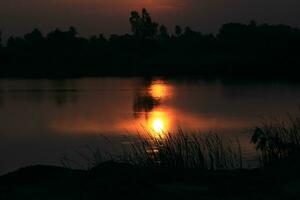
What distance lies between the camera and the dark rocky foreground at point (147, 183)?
7.04 meters

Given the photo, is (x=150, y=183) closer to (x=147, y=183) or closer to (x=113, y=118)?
(x=147, y=183)

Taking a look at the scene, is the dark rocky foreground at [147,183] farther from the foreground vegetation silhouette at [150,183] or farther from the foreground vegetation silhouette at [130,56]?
the foreground vegetation silhouette at [130,56]

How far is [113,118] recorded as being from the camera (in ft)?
111

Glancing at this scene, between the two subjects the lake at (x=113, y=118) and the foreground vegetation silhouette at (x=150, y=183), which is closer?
the foreground vegetation silhouette at (x=150, y=183)

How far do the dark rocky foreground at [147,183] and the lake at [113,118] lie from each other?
26.5 feet

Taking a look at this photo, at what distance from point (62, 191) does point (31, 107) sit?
35979 millimetres

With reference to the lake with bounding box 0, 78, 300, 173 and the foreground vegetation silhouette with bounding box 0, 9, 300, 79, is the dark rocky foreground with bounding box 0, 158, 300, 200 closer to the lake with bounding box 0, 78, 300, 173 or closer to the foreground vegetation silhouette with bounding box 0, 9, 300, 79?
the lake with bounding box 0, 78, 300, 173

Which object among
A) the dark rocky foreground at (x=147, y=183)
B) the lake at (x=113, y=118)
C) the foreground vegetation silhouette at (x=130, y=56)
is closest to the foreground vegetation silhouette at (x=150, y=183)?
the dark rocky foreground at (x=147, y=183)

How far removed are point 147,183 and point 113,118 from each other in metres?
26.5

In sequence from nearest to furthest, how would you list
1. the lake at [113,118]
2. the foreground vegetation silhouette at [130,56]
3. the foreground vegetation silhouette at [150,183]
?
1. the foreground vegetation silhouette at [150,183]
2. the lake at [113,118]
3. the foreground vegetation silhouette at [130,56]

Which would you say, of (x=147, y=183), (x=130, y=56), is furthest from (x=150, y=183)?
(x=130, y=56)

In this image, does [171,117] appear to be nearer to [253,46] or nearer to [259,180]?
[259,180]

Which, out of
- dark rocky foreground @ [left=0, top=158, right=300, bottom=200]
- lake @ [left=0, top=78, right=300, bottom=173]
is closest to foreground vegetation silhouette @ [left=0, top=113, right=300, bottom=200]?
dark rocky foreground @ [left=0, top=158, right=300, bottom=200]

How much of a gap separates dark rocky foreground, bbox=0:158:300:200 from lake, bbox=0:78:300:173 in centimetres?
808
